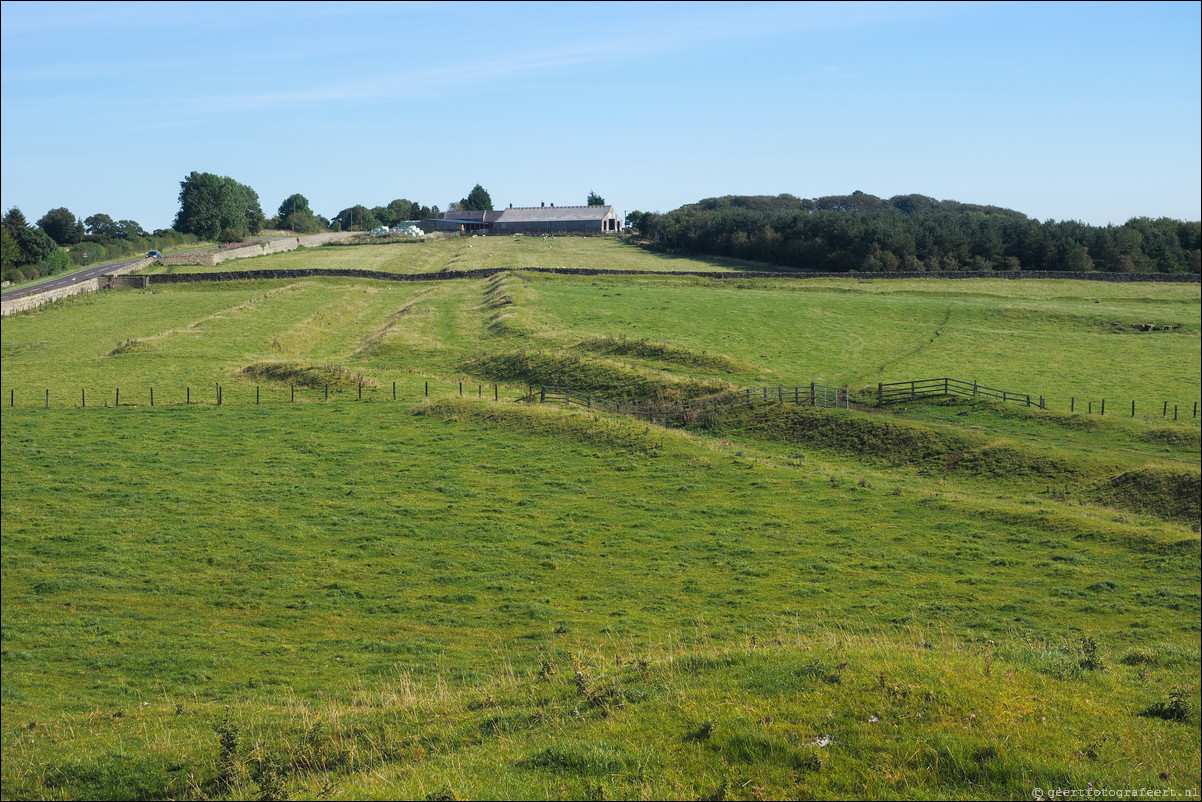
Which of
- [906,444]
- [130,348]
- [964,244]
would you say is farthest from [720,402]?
[964,244]

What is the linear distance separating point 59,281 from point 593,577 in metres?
110

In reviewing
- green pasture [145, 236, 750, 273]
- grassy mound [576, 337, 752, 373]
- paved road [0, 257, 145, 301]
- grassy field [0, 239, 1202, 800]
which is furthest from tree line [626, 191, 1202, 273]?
paved road [0, 257, 145, 301]

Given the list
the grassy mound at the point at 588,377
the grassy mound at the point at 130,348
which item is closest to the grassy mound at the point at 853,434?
the grassy mound at the point at 588,377

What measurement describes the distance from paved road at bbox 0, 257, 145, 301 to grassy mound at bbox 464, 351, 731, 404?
58171mm

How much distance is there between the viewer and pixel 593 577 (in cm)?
2930

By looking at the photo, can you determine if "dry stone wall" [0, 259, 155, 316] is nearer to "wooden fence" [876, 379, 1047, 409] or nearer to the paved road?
the paved road

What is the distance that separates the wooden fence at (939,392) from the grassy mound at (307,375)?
1273 inches

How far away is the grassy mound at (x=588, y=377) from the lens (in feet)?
180

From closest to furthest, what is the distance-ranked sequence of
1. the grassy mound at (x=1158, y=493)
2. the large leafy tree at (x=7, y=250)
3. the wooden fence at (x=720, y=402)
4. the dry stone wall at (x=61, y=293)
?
the grassy mound at (x=1158, y=493)
the wooden fence at (x=720, y=402)
the dry stone wall at (x=61, y=293)
the large leafy tree at (x=7, y=250)

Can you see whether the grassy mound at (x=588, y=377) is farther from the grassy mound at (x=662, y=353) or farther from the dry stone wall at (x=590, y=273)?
the dry stone wall at (x=590, y=273)

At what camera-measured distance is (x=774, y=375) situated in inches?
2394

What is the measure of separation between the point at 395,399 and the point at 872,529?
32.0 meters

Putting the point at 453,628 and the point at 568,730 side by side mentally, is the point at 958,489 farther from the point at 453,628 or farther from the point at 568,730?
the point at 568,730

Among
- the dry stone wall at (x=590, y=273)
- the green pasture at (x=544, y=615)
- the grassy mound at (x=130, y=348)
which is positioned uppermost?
the dry stone wall at (x=590, y=273)
